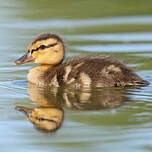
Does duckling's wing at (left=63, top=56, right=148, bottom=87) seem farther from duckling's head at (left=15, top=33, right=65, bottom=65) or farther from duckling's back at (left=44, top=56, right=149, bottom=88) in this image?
duckling's head at (left=15, top=33, right=65, bottom=65)

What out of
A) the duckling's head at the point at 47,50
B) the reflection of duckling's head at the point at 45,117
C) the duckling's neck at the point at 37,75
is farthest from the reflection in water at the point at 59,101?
the duckling's head at the point at 47,50

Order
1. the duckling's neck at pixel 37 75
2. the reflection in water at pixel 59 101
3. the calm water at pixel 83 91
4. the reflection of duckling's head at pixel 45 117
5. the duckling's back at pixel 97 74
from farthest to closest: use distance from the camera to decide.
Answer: the duckling's neck at pixel 37 75 → the duckling's back at pixel 97 74 → the reflection in water at pixel 59 101 → the reflection of duckling's head at pixel 45 117 → the calm water at pixel 83 91

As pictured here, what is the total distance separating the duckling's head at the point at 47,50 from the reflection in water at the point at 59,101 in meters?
0.42

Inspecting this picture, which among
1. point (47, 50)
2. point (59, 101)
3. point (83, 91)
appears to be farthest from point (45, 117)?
point (47, 50)

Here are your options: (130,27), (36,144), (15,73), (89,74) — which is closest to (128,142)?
(36,144)

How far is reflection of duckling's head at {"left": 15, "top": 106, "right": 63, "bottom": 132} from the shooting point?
4.57 meters

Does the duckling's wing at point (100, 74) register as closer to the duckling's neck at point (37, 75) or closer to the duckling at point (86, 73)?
the duckling at point (86, 73)

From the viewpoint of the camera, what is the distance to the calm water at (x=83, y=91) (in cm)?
418

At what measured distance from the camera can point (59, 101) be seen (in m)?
5.37

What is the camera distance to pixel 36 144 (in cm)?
411

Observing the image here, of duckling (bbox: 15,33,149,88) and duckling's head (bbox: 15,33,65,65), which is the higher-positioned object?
duckling's head (bbox: 15,33,65,65)

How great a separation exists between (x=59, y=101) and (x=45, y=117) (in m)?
0.57

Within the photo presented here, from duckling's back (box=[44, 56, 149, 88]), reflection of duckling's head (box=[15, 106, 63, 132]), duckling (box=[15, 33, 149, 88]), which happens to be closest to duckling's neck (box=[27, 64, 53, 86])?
duckling (box=[15, 33, 149, 88])

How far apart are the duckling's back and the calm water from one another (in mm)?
148
